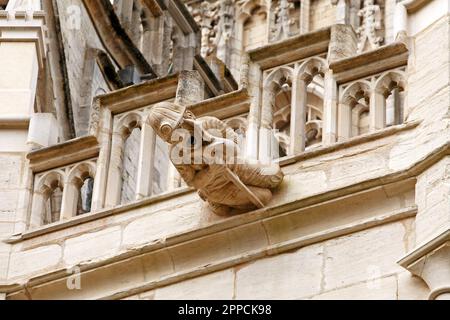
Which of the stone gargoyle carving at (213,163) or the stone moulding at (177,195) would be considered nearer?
the stone gargoyle carving at (213,163)

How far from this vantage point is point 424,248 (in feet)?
41.3

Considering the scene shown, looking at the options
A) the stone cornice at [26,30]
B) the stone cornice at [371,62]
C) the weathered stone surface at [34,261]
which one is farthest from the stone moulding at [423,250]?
the stone cornice at [26,30]

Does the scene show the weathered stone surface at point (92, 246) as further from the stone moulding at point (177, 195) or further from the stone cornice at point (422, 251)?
the stone cornice at point (422, 251)

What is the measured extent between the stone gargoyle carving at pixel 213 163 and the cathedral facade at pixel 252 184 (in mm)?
11

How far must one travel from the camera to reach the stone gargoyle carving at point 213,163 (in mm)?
13211

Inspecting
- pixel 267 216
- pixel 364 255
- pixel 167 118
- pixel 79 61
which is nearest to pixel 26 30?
pixel 167 118

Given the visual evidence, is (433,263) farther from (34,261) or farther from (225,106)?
(34,261)

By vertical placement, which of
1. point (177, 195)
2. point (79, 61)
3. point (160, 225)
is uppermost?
point (79, 61)

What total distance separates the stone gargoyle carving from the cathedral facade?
0.01 metres

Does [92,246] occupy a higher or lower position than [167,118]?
lower

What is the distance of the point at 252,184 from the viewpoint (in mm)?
13461

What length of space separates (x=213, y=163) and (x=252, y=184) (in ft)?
1.03
